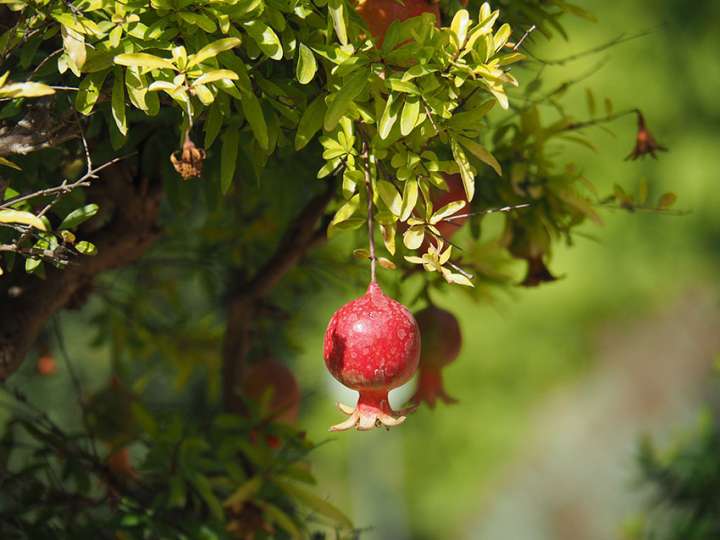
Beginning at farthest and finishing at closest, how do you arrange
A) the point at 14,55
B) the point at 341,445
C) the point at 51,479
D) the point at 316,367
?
1. the point at 341,445
2. the point at 316,367
3. the point at 51,479
4. the point at 14,55

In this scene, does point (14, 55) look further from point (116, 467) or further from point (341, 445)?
point (341, 445)

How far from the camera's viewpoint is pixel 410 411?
88cm

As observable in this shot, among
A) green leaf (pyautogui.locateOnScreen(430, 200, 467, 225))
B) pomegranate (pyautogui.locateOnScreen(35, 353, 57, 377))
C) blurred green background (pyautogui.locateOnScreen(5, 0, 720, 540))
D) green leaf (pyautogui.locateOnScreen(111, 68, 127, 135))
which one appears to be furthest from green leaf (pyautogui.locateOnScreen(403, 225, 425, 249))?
blurred green background (pyautogui.locateOnScreen(5, 0, 720, 540))

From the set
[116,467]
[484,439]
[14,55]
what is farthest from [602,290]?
[14,55]

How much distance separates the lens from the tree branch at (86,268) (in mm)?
1070

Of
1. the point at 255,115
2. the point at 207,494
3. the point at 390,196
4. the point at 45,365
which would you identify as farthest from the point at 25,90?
the point at 45,365

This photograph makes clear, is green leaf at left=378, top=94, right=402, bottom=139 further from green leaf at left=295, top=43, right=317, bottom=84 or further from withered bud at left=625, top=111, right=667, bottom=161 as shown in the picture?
withered bud at left=625, top=111, right=667, bottom=161

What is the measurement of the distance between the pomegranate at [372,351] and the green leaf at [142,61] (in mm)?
219

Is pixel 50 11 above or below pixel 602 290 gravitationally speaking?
above

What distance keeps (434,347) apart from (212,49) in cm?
47

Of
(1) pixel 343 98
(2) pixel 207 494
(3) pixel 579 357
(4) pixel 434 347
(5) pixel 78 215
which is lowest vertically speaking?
(3) pixel 579 357

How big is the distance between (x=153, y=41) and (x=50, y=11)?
0.25ft

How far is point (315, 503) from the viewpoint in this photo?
119cm

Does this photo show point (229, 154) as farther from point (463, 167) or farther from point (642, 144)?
point (642, 144)
